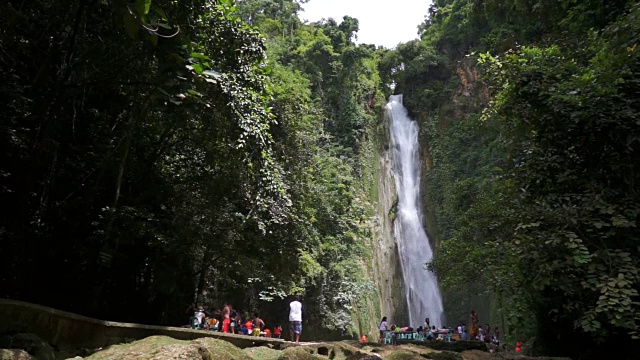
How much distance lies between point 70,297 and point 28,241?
1491mm

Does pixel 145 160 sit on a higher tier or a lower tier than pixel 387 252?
lower

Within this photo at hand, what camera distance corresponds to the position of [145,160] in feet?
30.2

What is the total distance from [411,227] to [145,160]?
21.4 m

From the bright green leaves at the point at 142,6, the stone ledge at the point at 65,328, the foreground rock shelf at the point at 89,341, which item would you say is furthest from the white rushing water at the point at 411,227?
the bright green leaves at the point at 142,6

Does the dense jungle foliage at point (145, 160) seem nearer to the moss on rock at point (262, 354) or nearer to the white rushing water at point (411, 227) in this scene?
the moss on rock at point (262, 354)

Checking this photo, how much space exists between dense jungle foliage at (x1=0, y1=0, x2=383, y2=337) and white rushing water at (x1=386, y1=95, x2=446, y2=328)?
526 inches

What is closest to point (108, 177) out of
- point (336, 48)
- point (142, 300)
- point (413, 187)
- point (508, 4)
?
point (142, 300)

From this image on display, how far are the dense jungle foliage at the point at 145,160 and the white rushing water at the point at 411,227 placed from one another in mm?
13352

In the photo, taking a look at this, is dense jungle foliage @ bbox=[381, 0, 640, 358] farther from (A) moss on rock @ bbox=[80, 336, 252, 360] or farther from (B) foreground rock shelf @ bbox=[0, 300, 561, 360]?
(A) moss on rock @ bbox=[80, 336, 252, 360]

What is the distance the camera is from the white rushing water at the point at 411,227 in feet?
85.3

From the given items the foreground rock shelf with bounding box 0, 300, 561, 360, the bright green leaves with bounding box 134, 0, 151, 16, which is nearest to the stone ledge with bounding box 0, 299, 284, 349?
the foreground rock shelf with bounding box 0, 300, 561, 360

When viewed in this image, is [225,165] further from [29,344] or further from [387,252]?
[387,252]

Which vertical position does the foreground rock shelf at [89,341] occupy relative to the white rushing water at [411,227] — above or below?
below

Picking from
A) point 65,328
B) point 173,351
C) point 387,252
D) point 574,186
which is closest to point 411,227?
point 387,252
